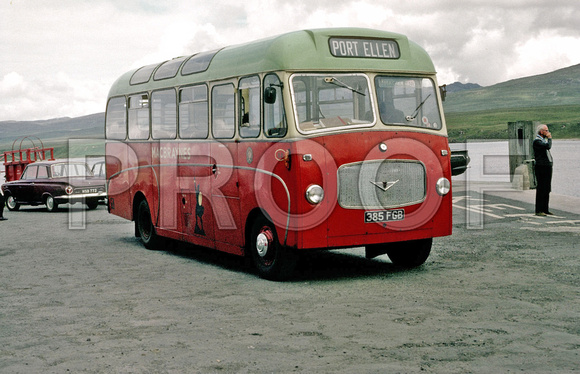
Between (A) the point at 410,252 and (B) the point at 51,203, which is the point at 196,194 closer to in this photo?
(A) the point at 410,252

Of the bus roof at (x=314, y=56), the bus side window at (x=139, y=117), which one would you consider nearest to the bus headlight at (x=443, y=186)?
the bus roof at (x=314, y=56)

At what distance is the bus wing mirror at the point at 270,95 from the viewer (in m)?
9.39

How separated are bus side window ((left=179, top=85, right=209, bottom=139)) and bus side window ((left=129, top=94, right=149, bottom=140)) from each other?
60.3 inches

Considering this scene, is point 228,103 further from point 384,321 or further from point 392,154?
point 384,321

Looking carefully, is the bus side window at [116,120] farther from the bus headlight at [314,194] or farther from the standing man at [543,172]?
the standing man at [543,172]

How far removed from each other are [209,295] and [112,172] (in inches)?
286

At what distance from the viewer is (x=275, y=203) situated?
31.9 feet

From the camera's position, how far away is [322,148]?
369 inches

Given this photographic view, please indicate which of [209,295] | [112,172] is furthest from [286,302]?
[112,172]

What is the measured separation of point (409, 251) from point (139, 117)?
18.6 ft

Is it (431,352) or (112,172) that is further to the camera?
(112,172)

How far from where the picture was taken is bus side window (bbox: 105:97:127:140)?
14.8m

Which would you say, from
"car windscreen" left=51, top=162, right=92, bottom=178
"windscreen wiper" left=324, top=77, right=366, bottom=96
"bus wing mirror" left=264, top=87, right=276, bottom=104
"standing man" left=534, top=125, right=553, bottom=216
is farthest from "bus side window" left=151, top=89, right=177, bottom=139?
"car windscreen" left=51, top=162, right=92, bottom=178

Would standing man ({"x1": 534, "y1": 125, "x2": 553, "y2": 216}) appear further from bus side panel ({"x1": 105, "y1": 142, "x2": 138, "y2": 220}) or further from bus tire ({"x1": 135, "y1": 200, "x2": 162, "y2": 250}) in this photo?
bus side panel ({"x1": 105, "y1": 142, "x2": 138, "y2": 220})
